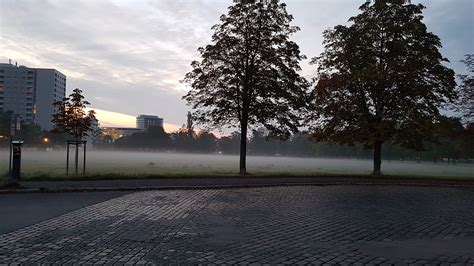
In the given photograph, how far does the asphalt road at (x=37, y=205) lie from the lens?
941cm

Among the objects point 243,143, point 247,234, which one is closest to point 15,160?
point 243,143

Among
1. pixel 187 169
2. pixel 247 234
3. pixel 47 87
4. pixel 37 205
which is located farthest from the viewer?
pixel 47 87

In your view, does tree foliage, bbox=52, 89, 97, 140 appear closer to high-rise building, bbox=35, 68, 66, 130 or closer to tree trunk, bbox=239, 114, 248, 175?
tree trunk, bbox=239, 114, 248, 175

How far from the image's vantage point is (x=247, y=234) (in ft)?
27.4

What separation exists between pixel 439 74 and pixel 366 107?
187 inches

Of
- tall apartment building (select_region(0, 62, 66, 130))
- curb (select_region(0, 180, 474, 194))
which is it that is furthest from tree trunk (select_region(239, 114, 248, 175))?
tall apartment building (select_region(0, 62, 66, 130))

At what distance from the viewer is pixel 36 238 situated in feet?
25.1

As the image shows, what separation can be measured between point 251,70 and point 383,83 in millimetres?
8222

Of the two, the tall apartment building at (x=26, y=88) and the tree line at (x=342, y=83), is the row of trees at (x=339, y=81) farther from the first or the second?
the tall apartment building at (x=26, y=88)

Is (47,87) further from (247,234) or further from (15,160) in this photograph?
(247,234)

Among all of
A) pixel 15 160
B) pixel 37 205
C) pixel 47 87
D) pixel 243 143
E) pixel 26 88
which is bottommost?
pixel 37 205

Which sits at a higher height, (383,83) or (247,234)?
(383,83)

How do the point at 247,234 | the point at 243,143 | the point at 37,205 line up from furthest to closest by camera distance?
the point at 243,143 → the point at 37,205 → the point at 247,234

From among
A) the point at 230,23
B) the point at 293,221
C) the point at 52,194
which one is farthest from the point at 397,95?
the point at 52,194
